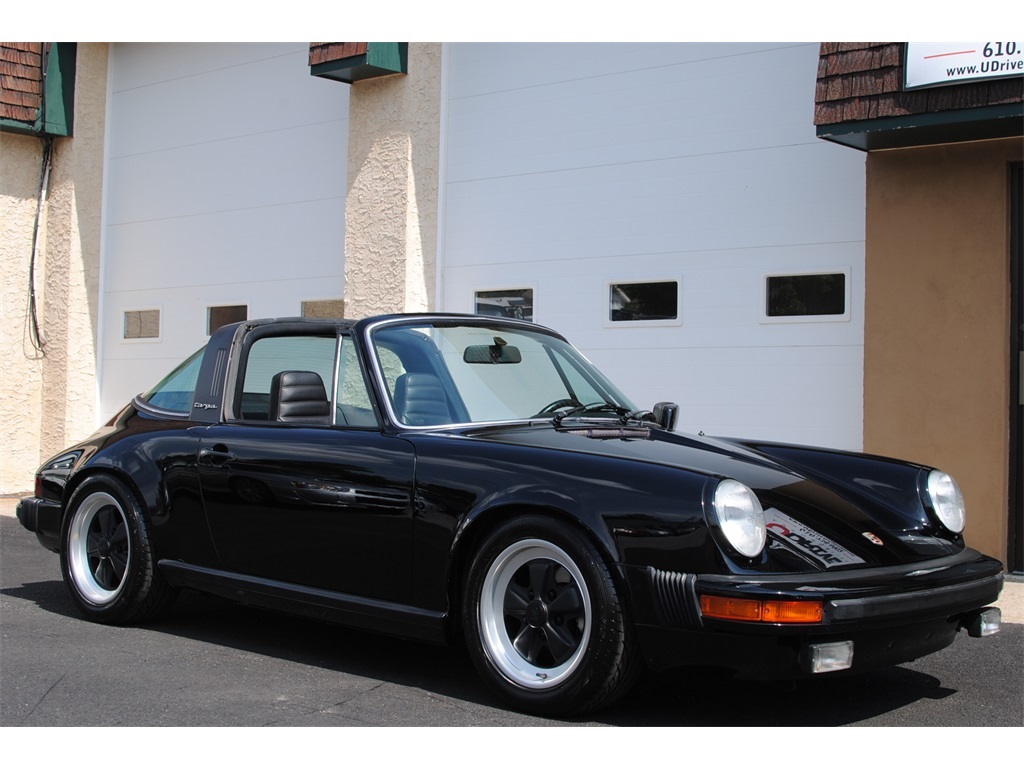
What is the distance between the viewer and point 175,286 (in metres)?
13.1

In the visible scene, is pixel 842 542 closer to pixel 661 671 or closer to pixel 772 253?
pixel 661 671

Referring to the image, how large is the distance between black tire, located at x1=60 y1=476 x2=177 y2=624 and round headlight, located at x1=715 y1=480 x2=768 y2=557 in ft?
9.68

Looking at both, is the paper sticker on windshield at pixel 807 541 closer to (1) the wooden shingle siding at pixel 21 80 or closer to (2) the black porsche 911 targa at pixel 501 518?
(2) the black porsche 911 targa at pixel 501 518

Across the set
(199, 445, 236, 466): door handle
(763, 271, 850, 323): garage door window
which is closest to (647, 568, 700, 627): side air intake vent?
Answer: (199, 445, 236, 466): door handle

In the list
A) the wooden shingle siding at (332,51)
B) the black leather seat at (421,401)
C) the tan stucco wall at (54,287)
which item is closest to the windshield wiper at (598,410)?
the black leather seat at (421,401)

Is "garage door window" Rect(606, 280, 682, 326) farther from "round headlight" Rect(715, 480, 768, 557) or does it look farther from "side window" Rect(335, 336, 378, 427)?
"round headlight" Rect(715, 480, 768, 557)

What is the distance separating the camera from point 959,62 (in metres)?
7.07

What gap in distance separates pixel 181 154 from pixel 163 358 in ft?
7.56

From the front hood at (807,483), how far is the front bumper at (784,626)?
8.3 inches

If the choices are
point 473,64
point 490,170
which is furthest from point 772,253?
point 473,64

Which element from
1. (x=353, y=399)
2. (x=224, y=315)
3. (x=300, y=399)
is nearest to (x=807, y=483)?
(x=353, y=399)

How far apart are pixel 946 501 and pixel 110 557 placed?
155 inches

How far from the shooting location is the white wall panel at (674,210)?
8.51 metres

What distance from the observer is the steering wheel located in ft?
16.6
